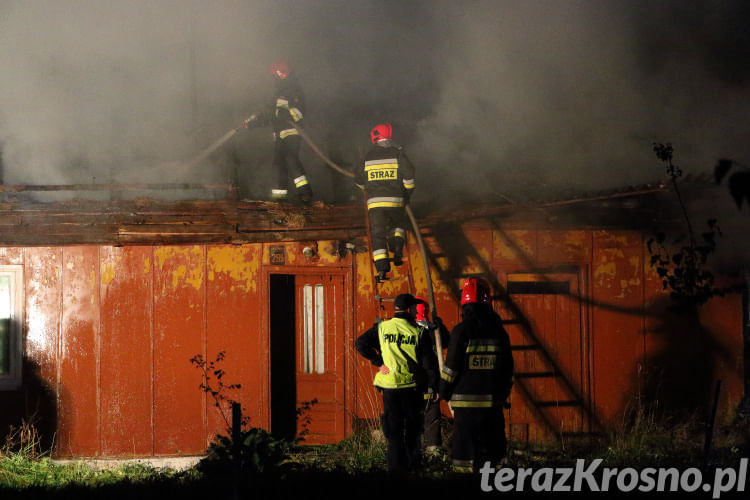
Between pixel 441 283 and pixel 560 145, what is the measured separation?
4069mm

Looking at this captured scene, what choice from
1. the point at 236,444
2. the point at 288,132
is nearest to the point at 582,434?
the point at 236,444

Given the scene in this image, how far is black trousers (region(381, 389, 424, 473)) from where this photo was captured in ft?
19.3

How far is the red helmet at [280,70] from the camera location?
930 centimetres

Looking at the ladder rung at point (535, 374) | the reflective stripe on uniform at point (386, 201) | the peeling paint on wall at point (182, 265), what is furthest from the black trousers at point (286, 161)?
the ladder rung at point (535, 374)

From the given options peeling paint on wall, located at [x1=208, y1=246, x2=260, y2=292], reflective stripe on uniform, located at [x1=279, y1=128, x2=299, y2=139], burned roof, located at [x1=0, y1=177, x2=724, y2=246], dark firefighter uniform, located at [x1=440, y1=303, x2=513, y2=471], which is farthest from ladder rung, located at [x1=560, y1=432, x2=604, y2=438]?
reflective stripe on uniform, located at [x1=279, y1=128, x2=299, y2=139]

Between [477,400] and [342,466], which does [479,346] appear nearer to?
[477,400]

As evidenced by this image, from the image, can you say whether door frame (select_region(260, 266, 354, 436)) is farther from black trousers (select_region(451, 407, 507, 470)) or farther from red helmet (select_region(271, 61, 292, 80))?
red helmet (select_region(271, 61, 292, 80))

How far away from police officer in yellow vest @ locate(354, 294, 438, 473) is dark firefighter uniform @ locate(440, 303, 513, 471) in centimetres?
68

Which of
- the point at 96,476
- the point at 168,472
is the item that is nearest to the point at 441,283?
the point at 168,472

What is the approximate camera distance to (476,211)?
7871 millimetres

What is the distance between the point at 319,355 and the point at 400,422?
2.53 meters

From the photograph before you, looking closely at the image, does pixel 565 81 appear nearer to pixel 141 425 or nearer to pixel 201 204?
pixel 201 204

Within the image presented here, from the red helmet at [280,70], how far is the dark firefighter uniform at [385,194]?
106 inches

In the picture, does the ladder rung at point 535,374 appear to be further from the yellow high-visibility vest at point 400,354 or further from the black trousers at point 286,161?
the black trousers at point 286,161
